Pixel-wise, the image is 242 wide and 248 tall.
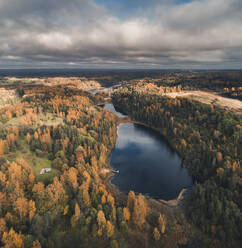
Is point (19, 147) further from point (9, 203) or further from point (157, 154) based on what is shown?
point (157, 154)

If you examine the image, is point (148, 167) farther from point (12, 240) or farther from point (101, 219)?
point (12, 240)

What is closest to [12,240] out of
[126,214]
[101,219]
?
[101,219]

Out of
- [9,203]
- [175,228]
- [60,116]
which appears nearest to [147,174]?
[175,228]

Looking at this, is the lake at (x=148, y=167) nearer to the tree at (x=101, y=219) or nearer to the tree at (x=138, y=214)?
the tree at (x=138, y=214)

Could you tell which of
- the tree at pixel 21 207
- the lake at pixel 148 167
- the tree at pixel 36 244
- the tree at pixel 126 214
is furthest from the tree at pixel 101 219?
the lake at pixel 148 167

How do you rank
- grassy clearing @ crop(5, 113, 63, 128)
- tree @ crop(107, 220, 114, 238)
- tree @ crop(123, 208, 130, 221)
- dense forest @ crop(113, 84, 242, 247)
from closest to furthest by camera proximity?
tree @ crop(107, 220, 114, 238) → dense forest @ crop(113, 84, 242, 247) → tree @ crop(123, 208, 130, 221) → grassy clearing @ crop(5, 113, 63, 128)

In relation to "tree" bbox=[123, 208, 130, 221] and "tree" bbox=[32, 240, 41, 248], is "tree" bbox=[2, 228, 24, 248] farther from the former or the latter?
"tree" bbox=[123, 208, 130, 221]

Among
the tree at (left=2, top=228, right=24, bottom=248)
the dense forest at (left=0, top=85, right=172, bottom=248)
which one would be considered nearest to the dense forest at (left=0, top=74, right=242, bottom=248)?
the tree at (left=2, top=228, right=24, bottom=248)
